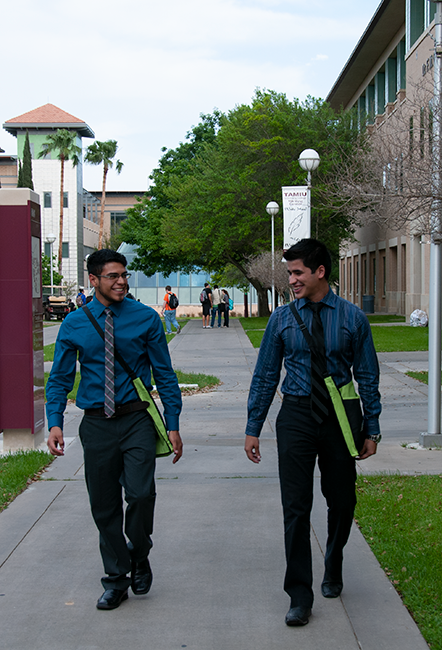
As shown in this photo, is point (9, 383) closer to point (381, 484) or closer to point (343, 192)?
point (381, 484)

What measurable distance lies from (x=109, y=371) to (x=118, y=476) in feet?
1.81

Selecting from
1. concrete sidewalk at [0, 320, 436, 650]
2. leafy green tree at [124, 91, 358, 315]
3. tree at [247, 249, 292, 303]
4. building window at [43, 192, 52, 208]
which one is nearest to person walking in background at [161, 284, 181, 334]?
tree at [247, 249, 292, 303]

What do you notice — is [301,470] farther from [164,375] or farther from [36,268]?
[36,268]

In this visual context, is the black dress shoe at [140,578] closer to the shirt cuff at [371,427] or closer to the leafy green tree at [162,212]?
the shirt cuff at [371,427]

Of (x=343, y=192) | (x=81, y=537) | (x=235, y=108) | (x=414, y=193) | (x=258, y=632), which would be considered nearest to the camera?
(x=258, y=632)

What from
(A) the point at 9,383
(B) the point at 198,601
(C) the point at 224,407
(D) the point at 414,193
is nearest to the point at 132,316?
(B) the point at 198,601

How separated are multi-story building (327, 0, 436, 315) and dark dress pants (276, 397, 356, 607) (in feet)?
83.1

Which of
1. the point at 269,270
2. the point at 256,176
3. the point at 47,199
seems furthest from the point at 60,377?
the point at 47,199

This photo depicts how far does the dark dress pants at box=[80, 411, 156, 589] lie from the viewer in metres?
3.98

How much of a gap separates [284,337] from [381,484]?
10.1 feet

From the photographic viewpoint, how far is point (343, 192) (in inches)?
497

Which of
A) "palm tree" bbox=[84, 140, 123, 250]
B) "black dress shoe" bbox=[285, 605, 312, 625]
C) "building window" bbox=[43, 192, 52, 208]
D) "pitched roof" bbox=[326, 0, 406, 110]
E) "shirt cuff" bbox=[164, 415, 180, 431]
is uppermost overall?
"pitched roof" bbox=[326, 0, 406, 110]

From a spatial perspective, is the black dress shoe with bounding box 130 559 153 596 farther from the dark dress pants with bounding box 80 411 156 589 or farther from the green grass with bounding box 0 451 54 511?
the green grass with bounding box 0 451 54 511

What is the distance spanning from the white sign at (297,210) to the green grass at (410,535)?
35.1 feet
